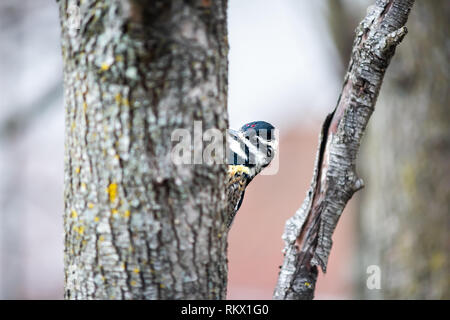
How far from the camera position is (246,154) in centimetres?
254

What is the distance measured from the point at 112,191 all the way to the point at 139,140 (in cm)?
16

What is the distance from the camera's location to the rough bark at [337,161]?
1575 mm

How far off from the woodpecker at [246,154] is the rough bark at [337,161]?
0.72 meters

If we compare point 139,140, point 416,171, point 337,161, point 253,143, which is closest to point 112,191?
point 139,140

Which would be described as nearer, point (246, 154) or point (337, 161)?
point (337, 161)

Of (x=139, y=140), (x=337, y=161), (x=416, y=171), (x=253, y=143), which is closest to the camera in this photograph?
(x=139, y=140)

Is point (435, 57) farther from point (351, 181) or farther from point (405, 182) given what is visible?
point (351, 181)

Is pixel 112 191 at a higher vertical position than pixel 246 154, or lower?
lower

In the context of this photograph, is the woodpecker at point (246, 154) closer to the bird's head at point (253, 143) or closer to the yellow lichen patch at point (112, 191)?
the bird's head at point (253, 143)

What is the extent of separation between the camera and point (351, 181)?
65.2 inches

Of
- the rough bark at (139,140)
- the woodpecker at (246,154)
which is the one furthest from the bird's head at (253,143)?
the rough bark at (139,140)

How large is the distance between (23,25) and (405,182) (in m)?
3.90

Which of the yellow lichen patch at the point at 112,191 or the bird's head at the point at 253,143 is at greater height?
the bird's head at the point at 253,143

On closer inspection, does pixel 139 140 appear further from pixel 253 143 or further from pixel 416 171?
pixel 416 171
